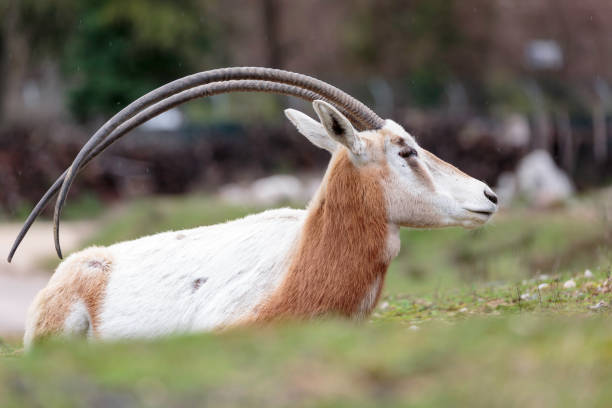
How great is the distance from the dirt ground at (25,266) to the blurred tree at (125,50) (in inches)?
357

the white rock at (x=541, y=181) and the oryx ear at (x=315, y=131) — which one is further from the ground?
the oryx ear at (x=315, y=131)

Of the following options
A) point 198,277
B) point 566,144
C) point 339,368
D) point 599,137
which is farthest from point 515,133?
point 339,368

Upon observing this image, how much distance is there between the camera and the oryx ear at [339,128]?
20.2 feet

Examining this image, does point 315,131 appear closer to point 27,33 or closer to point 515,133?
point 515,133

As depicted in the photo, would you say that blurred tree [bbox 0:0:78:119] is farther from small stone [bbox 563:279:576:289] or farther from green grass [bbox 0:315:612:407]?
green grass [bbox 0:315:612:407]

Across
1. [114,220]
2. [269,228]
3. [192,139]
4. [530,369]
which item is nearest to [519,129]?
[192,139]

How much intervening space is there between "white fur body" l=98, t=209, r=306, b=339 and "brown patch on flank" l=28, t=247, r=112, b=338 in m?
0.08

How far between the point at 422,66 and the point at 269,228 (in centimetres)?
3166

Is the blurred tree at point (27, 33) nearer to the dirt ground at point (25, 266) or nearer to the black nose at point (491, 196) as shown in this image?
the dirt ground at point (25, 266)

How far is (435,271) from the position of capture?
15.3 metres

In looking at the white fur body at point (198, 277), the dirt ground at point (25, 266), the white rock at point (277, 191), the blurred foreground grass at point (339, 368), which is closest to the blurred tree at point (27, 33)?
the dirt ground at point (25, 266)

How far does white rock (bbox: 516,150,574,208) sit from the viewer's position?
66.4 feet

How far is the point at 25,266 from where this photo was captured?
1898cm

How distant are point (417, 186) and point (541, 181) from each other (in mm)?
17206
